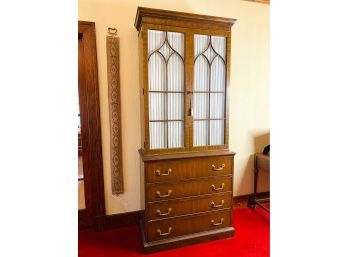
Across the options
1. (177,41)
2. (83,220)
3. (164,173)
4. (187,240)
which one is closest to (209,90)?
(177,41)

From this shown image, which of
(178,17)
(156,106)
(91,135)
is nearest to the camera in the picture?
(178,17)

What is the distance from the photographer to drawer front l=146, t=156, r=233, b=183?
1.83 m

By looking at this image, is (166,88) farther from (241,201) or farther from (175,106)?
(241,201)

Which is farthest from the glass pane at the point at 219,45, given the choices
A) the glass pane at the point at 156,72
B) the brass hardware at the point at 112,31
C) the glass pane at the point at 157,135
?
the brass hardware at the point at 112,31

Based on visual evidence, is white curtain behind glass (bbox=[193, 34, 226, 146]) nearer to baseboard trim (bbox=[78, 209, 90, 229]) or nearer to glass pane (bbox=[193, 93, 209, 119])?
glass pane (bbox=[193, 93, 209, 119])

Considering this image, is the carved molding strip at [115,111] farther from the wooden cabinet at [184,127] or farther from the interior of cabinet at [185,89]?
the interior of cabinet at [185,89]

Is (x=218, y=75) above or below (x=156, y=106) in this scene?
above

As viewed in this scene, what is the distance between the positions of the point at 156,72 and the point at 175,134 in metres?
0.58

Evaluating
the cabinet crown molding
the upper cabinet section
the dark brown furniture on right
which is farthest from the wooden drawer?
the cabinet crown molding

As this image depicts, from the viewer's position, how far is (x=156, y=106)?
73.9 inches

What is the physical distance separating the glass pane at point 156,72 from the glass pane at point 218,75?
476 millimetres

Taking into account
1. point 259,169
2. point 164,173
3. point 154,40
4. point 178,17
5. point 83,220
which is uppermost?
point 178,17

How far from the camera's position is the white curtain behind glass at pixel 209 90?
6.34ft
